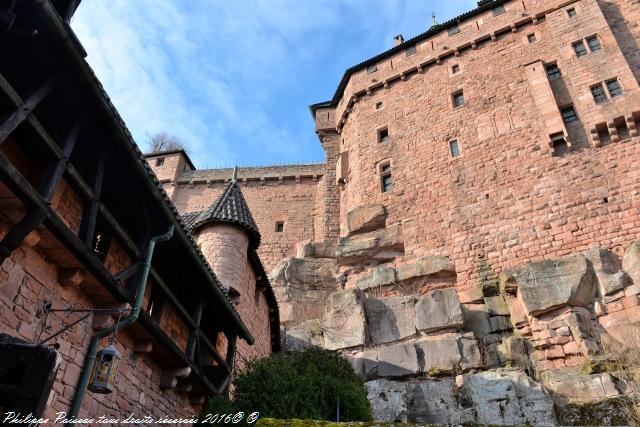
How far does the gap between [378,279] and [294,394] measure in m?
9.24

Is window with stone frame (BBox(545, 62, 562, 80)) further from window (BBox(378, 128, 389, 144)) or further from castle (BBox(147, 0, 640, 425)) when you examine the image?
window (BBox(378, 128, 389, 144))

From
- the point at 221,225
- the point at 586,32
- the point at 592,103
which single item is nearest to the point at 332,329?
the point at 221,225

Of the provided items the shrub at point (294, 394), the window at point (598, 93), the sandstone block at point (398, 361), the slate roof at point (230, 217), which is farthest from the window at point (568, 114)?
the shrub at point (294, 394)

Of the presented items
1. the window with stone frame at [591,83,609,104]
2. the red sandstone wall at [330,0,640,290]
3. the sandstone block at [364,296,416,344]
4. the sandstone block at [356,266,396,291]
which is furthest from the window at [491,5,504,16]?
the sandstone block at [364,296,416,344]

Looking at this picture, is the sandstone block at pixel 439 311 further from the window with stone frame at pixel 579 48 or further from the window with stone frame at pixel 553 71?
the window with stone frame at pixel 579 48

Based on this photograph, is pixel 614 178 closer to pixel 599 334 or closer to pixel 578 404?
pixel 599 334

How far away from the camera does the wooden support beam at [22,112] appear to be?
14.1 feet

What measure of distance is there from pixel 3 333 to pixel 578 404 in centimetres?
1047

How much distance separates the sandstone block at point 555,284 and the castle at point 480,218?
5 cm

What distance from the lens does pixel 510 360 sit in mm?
12289

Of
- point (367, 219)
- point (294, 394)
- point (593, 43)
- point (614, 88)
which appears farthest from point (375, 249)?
point (593, 43)

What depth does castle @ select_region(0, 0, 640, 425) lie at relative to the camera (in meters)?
5.21

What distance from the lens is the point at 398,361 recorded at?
12.8 meters

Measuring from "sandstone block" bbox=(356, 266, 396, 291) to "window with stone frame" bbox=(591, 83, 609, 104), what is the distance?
31.0 feet
